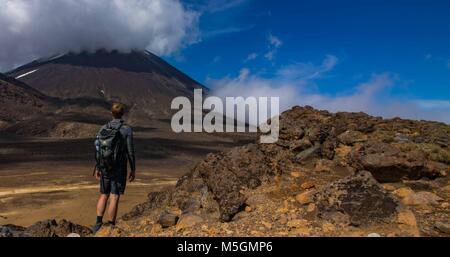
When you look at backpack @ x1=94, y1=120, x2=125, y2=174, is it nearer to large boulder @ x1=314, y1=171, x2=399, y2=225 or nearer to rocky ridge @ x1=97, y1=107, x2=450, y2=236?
rocky ridge @ x1=97, y1=107, x2=450, y2=236

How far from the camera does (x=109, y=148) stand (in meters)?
6.23

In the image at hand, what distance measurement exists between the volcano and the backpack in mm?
90668

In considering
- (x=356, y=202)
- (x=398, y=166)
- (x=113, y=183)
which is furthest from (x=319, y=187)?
(x=113, y=183)

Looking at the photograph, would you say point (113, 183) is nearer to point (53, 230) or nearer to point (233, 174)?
point (53, 230)

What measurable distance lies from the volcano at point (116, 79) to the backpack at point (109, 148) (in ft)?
297

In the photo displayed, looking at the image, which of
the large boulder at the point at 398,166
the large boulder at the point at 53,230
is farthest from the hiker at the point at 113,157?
the large boulder at the point at 398,166

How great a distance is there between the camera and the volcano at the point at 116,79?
127688 millimetres

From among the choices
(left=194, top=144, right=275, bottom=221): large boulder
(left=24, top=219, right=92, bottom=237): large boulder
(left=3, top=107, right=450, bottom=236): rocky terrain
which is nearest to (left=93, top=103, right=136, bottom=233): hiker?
(left=3, top=107, right=450, bottom=236): rocky terrain

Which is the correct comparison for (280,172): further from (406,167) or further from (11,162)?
(11,162)

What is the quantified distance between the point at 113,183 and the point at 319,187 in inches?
113

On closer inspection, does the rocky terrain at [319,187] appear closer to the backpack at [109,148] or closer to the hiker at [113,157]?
the hiker at [113,157]

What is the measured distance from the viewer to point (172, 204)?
800 cm

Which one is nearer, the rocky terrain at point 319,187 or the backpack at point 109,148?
the rocky terrain at point 319,187

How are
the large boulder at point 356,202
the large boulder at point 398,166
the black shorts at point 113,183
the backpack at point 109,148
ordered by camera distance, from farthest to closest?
1. the large boulder at point 398,166
2. the black shorts at point 113,183
3. the backpack at point 109,148
4. the large boulder at point 356,202
